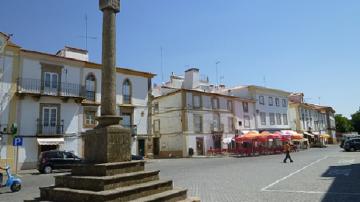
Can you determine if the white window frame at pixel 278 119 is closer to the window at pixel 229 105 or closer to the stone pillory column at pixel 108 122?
the window at pixel 229 105

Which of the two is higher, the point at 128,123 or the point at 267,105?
the point at 267,105

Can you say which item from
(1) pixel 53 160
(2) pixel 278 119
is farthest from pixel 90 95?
(2) pixel 278 119

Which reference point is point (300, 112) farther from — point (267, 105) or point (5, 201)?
point (5, 201)

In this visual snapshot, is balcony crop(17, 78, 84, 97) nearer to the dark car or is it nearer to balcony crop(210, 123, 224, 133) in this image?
the dark car

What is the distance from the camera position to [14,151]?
24.1 m

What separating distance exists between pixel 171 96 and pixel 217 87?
13.4 m

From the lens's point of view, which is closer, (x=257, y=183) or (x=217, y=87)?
(x=257, y=183)

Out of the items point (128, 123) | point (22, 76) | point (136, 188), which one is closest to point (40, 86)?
point (22, 76)

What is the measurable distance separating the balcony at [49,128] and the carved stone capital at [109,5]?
19.4 m

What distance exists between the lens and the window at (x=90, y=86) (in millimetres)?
28969

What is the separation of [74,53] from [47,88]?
20.4 feet

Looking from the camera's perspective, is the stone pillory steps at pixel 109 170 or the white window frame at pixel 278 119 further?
the white window frame at pixel 278 119

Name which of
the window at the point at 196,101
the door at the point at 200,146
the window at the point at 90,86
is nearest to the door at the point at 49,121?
the window at the point at 90,86

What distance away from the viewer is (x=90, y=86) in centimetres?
2923
